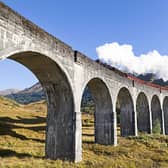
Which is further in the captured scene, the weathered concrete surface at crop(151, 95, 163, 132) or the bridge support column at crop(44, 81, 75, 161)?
the weathered concrete surface at crop(151, 95, 163, 132)

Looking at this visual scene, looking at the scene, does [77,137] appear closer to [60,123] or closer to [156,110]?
[60,123]

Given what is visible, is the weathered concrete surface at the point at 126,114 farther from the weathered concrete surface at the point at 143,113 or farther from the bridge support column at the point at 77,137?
the bridge support column at the point at 77,137

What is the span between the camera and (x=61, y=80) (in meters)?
15.0

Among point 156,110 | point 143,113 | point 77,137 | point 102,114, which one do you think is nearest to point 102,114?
point 102,114

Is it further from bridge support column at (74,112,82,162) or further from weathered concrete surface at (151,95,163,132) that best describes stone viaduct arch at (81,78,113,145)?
weathered concrete surface at (151,95,163,132)

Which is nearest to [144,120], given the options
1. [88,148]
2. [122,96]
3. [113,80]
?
[122,96]

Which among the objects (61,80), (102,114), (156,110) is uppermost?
(61,80)

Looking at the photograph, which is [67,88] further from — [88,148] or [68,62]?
[88,148]

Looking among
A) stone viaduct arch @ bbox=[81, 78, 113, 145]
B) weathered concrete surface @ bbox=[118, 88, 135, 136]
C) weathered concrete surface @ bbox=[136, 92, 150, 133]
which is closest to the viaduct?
stone viaduct arch @ bbox=[81, 78, 113, 145]

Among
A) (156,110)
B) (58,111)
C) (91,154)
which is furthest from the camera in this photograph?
(156,110)

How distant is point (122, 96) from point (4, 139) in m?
13.7

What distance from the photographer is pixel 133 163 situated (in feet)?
51.5

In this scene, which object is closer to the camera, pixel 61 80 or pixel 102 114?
pixel 61 80

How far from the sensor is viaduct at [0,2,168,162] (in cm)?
1057
